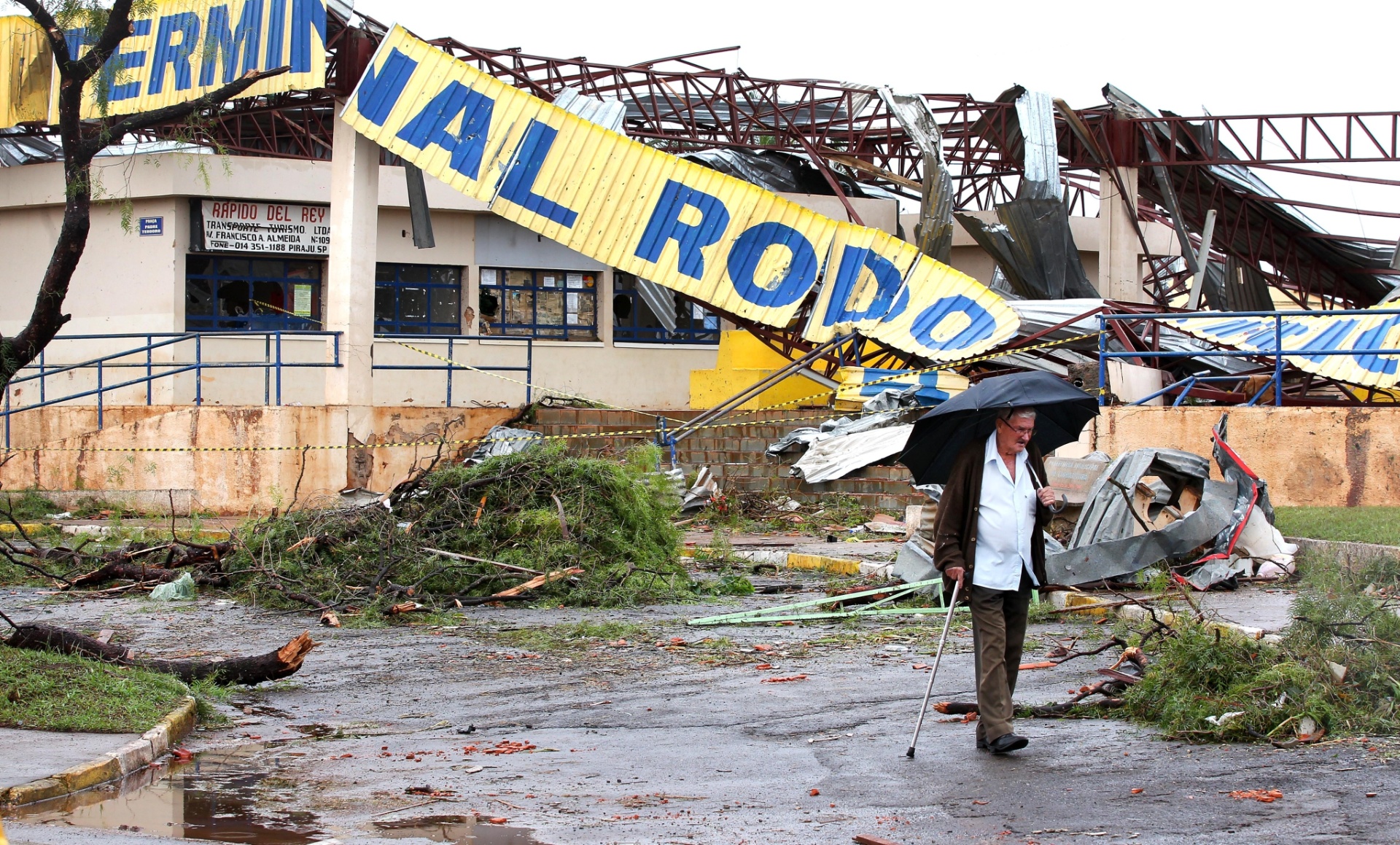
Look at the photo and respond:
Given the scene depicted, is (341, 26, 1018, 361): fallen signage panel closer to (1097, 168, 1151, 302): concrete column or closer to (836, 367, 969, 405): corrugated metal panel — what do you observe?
(836, 367, 969, 405): corrugated metal panel

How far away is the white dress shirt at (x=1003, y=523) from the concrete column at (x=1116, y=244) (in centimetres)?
2160

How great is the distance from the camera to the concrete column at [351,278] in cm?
2162

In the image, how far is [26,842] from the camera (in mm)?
4668

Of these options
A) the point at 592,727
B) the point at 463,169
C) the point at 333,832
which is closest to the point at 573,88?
the point at 463,169

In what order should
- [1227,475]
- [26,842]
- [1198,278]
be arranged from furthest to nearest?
[1198,278] → [1227,475] → [26,842]

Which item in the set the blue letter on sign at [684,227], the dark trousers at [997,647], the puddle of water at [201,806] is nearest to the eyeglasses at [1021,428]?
the dark trousers at [997,647]

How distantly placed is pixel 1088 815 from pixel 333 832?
2765 millimetres

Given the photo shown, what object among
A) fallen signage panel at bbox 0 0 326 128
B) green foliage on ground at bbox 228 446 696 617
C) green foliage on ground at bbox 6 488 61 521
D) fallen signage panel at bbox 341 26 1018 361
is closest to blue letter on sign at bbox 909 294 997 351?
fallen signage panel at bbox 341 26 1018 361

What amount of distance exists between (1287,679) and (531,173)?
1702 centimetres

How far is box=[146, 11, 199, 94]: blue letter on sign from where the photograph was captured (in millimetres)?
21375

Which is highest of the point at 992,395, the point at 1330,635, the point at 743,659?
the point at 992,395

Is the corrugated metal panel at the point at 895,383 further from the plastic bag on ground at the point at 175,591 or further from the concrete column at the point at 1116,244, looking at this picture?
the plastic bag on ground at the point at 175,591

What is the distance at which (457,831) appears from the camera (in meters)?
4.94

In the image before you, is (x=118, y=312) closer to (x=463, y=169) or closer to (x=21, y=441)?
(x=21, y=441)
